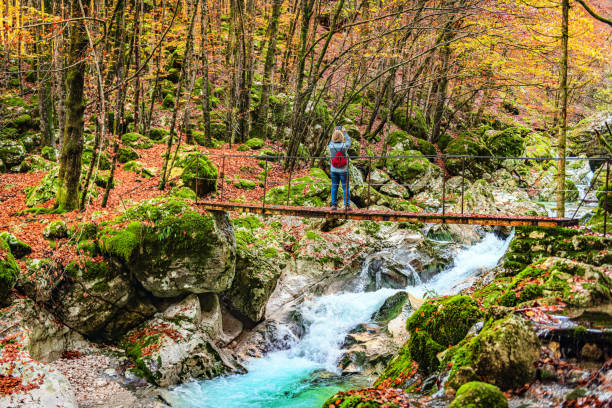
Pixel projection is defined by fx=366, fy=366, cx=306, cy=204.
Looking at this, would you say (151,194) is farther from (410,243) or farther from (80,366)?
(410,243)

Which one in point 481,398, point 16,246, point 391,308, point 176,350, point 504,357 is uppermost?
point 16,246

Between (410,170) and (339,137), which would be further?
(410,170)

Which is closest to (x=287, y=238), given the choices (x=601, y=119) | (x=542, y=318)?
(x=542, y=318)

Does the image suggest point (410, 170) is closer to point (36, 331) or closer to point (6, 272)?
point (36, 331)

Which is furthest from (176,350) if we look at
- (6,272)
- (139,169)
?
(139,169)

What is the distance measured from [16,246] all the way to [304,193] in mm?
8755

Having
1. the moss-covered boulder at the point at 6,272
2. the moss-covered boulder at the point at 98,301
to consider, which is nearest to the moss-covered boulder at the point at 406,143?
the moss-covered boulder at the point at 98,301

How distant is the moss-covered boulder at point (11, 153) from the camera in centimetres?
1314

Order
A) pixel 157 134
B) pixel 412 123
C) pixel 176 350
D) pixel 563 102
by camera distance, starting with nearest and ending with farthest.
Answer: pixel 176 350
pixel 563 102
pixel 157 134
pixel 412 123

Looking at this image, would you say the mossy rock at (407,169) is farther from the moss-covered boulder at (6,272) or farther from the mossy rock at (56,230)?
the moss-covered boulder at (6,272)

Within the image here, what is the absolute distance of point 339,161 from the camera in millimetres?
8320

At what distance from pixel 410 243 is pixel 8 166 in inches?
577

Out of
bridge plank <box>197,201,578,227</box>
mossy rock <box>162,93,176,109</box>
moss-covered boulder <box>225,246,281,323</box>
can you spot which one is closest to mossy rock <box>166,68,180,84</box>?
mossy rock <box>162,93,176,109</box>

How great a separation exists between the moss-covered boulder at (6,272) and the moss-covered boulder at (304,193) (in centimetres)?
779
